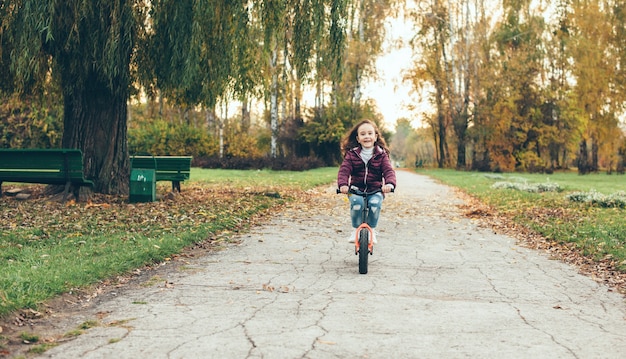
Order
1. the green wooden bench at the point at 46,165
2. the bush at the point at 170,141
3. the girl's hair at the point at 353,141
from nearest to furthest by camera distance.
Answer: the girl's hair at the point at 353,141
the green wooden bench at the point at 46,165
the bush at the point at 170,141

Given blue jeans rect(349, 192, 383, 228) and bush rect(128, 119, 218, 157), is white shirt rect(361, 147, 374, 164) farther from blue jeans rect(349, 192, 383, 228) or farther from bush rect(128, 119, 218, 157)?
bush rect(128, 119, 218, 157)

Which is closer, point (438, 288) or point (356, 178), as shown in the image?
point (438, 288)

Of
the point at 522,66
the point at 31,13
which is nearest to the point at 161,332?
the point at 31,13

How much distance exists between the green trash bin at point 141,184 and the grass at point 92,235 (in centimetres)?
25

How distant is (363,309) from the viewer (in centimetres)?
511

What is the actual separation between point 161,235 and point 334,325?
476 centimetres

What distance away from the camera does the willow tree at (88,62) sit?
10523 millimetres

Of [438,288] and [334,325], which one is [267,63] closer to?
[438,288]

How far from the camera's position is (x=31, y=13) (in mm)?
10312

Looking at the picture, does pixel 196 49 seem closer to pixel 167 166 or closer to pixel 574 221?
pixel 167 166

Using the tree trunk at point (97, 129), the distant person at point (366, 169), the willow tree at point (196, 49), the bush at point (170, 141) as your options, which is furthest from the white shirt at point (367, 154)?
the bush at point (170, 141)

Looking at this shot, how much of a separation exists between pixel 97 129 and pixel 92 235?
507 centimetres

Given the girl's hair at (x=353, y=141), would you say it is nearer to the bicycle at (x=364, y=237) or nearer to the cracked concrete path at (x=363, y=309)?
the bicycle at (x=364, y=237)

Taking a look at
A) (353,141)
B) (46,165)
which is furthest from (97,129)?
(353,141)
